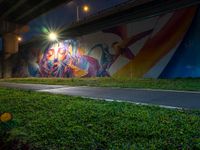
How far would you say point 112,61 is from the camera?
22.3 meters

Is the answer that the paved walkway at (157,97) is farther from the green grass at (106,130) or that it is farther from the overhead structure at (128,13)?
the overhead structure at (128,13)

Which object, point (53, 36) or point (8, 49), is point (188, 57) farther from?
point (8, 49)

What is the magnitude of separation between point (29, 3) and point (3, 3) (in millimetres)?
3110

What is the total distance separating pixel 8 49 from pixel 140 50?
75.5 ft

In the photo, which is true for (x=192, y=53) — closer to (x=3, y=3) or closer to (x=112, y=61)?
(x=112, y=61)

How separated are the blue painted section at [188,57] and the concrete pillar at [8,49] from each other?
80.9ft

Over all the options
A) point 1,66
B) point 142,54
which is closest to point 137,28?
point 142,54

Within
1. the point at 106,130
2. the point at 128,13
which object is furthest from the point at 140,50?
the point at 106,130

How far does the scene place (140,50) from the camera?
19.7 meters

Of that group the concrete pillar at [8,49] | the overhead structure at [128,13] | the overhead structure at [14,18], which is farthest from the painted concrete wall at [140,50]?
the concrete pillar at [8,49]

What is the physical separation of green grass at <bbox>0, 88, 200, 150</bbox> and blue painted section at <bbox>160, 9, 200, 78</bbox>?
11247 mm

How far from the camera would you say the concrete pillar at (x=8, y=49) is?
34438mm

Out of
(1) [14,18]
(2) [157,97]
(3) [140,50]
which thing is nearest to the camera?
(2) [157,97]

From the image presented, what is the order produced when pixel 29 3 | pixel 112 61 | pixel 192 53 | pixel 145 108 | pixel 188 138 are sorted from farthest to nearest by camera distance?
pixel 29 3
pixel 112 61
pixel 192 53
pixel 145 108
pixel 188 138
